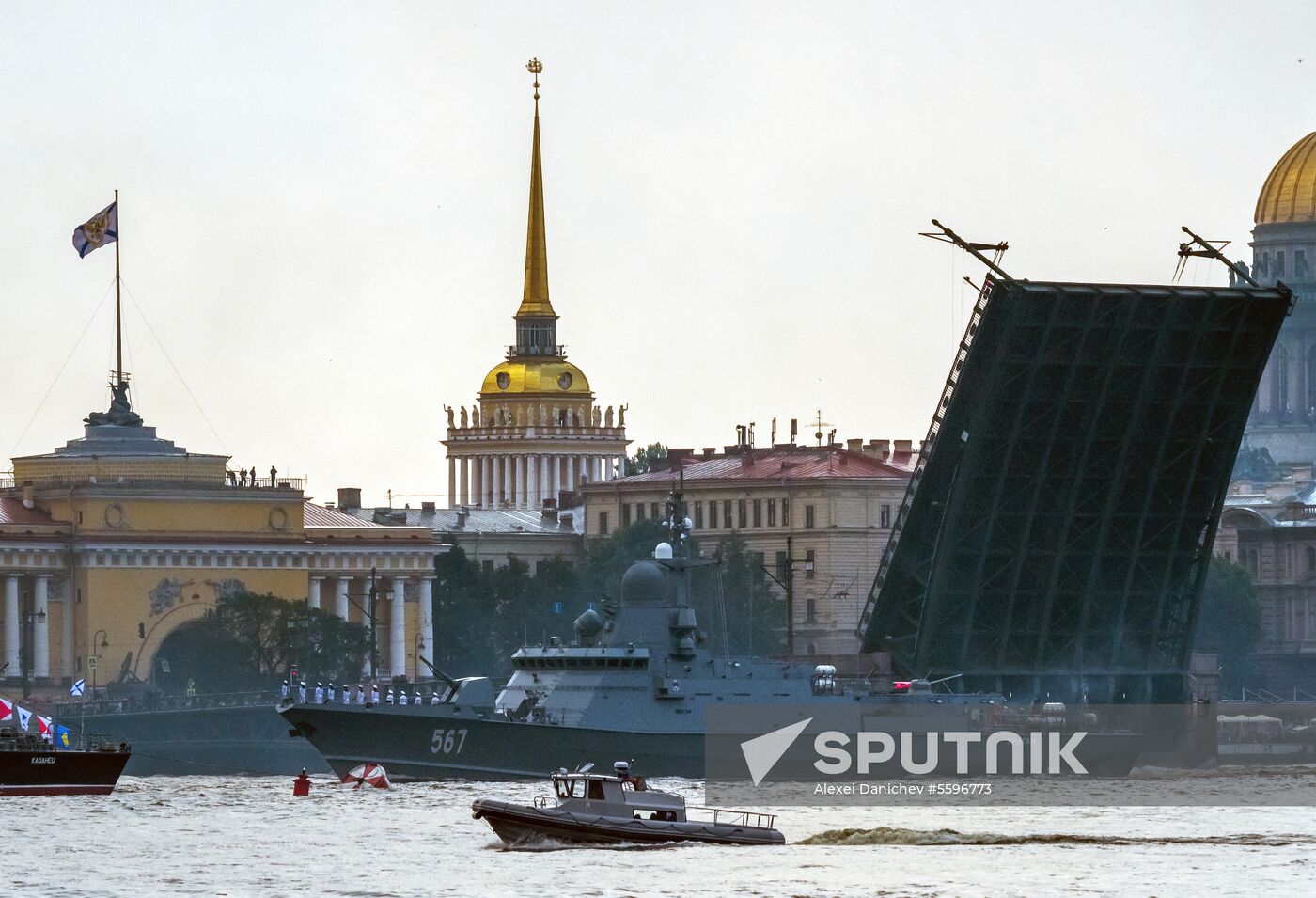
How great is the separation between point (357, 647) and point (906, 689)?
83.0 feet

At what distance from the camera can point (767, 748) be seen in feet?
204

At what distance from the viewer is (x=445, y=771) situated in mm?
61094

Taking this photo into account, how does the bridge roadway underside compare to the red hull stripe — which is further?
the red hull stripe

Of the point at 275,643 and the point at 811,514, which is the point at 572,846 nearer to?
the point at 275,643

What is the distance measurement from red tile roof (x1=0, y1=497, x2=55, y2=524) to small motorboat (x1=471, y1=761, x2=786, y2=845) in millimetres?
40693

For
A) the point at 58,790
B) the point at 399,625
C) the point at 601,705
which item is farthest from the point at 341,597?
the point at 601,705

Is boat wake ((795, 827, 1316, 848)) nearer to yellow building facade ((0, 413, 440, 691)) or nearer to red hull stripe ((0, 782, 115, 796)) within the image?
red hull stripe ((0, 782, 115, 796))

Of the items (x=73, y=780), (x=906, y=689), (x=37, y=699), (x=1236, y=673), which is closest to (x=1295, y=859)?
(x=906, y=689)

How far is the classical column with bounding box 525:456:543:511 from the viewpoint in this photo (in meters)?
125

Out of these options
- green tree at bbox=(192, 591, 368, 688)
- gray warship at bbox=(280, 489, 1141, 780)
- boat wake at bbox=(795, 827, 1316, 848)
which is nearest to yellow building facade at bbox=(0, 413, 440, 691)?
green tree at bbox=(192, 591, 368, 688)

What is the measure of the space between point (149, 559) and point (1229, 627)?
79.9ft

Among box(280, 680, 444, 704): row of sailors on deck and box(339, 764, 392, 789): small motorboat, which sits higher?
box(280, 680, 444, 704): row of sailors on deck

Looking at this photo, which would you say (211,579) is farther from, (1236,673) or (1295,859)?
(1295,859)

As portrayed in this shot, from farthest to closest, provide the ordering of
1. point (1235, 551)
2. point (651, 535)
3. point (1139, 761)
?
point (1235, 551) → point (651, 535) → point (1139, 761)
